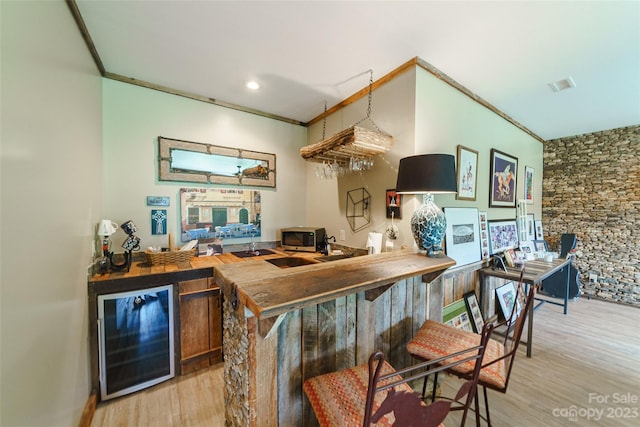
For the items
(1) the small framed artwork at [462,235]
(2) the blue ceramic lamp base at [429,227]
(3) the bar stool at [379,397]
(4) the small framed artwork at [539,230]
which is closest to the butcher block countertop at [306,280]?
(2) the blue ceramic lamp base at [429,227]

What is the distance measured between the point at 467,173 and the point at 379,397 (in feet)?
7.74

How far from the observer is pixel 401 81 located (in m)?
2.10

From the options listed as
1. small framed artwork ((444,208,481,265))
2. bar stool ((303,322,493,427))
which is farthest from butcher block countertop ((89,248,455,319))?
small framed artwork ((444,208,481,265))

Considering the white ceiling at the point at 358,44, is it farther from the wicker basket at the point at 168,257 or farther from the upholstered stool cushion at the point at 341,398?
the upholstered stool cushion at the point at 341,398

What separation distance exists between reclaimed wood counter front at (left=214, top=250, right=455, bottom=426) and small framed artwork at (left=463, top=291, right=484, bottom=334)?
136 centimetres

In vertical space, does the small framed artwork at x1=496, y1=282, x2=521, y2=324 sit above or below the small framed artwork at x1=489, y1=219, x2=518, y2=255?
below

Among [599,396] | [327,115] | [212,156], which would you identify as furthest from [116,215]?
[599,396]

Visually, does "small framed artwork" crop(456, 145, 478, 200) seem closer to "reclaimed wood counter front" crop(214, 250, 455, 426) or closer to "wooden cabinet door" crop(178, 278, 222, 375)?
"reclaimed wood counter front" crop(214, 250, 455, 426)

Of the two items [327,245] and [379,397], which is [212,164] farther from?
[379,397]

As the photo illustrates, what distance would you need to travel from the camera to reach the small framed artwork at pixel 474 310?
2564 millimetres

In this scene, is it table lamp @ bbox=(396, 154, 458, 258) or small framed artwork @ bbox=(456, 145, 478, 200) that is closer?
table lamp @ bbox=(396, 154, 458, 258)

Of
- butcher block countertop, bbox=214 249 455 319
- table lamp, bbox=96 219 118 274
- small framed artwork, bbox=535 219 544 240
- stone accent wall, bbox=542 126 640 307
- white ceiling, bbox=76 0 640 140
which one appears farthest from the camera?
small framed artwork, bbox=535 219 544 240

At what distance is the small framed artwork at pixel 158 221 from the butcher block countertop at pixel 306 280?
1.58 metres

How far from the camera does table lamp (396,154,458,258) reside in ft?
5.51
